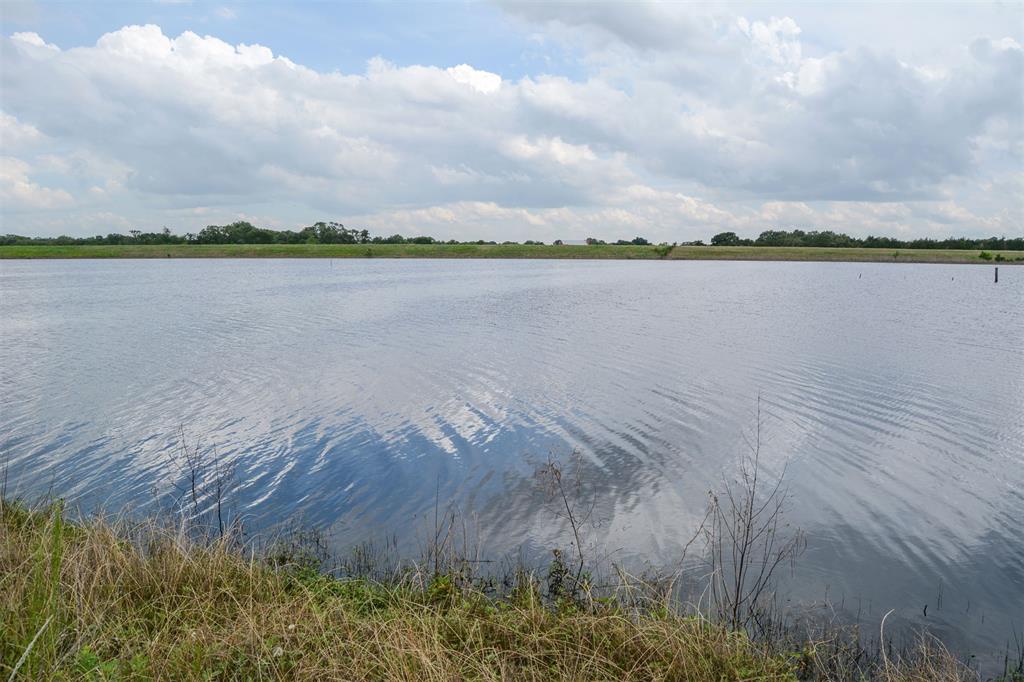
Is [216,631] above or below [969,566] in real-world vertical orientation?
above

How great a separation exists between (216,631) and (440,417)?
9644 mm

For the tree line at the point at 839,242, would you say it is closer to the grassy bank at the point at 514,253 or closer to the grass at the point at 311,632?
the grassy bank at the point at 514,253

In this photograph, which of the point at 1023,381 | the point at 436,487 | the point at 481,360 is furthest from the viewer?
the point at 481,360

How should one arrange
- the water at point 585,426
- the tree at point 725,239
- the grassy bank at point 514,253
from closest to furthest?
the water at point 585,426 → the grassy bank at point 514,253 → the tree at point 725,239

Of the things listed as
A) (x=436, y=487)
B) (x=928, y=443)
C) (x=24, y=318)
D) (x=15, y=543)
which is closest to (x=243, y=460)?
(x=436, y=487)

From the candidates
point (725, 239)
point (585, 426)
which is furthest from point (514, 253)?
point (585, 426)

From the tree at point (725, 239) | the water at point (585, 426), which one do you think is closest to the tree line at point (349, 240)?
the tree at point (725, 239)

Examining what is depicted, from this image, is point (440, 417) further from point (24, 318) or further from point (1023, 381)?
point (24, 318)

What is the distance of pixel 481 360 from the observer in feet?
71.3

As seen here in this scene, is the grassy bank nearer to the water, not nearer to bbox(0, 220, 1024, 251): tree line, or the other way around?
bbox(0, 220, 1024, 251): tree line

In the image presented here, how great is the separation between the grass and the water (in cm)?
226

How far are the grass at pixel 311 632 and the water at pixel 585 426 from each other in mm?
2260

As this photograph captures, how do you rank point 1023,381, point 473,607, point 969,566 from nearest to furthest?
1. point 473,607
2. point 969,566
3. point 1023,381

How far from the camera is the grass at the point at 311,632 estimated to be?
469 centimetres
